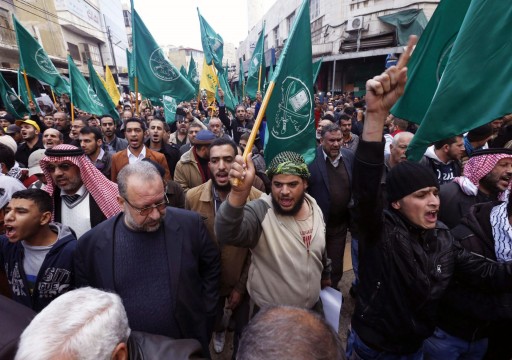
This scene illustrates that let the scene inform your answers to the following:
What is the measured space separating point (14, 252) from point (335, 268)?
117 inches

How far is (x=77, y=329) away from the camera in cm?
104

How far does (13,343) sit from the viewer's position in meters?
1.16

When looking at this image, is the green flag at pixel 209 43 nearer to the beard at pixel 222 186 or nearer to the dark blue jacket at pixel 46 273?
the beard at pixel 222 186

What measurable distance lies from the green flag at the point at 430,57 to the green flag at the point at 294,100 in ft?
2.13

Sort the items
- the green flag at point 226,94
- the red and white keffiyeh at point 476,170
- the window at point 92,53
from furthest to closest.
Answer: the window at point 92,53, the green flag at point 226,94, the red and white keffiyeh at point 476,170

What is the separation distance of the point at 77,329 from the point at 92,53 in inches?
1560

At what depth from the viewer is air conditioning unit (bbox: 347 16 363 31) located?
19.8 metres

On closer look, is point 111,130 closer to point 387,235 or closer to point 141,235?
point 141,235

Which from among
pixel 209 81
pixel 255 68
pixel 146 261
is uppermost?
pixel 255 68

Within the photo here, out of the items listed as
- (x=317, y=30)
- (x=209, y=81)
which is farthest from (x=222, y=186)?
(x=317, y=30)

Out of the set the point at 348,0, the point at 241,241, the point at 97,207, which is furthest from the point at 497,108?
the point at 348,0

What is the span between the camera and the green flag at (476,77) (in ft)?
4.49

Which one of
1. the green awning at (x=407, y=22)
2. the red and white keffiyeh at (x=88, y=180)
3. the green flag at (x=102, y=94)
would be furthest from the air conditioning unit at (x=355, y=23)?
the red and white keffiyeh at (x=88, y=180)

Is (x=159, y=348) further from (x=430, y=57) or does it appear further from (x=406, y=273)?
(x=430, y=57)
